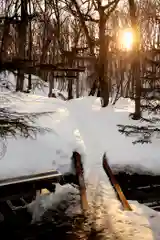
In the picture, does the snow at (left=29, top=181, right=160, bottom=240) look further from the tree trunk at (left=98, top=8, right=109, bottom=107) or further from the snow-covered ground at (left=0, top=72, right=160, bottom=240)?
the tree trunk at (left=98, top=8, right=109, bottom=107)

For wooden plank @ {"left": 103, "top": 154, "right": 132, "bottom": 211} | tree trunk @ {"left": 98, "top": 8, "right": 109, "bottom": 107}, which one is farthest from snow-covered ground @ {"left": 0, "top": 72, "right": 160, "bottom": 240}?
tree trunk @ {"left": 98, "top": 8, "right": 109, "bottom": 107}

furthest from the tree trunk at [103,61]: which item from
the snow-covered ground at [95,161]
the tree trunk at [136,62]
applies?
the snow-covered ground at [95,161]

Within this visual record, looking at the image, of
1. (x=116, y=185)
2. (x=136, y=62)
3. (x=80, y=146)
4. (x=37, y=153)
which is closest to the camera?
(x=116, y=185)

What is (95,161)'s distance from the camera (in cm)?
1118

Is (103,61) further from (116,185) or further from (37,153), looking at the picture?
(116,185)

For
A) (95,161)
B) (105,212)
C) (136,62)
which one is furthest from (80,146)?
(136,62)

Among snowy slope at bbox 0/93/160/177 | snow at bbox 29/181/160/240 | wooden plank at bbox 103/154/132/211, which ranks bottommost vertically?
snow at bbox 29/181/160/240

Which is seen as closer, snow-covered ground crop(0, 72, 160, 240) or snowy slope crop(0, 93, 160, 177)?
snow-covered ground crop(0, 72, 160, 240)

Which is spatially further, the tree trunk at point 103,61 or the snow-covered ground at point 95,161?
the tree trunk at point 103,61

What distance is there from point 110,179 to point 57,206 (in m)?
2.01

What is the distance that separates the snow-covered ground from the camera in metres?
7.12

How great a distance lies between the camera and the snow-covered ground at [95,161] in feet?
23.4

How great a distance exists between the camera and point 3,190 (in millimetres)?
7223

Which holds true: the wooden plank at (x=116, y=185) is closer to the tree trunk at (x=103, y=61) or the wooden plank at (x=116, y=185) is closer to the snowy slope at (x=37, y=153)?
the snowy slope at (x=37, y=153)
